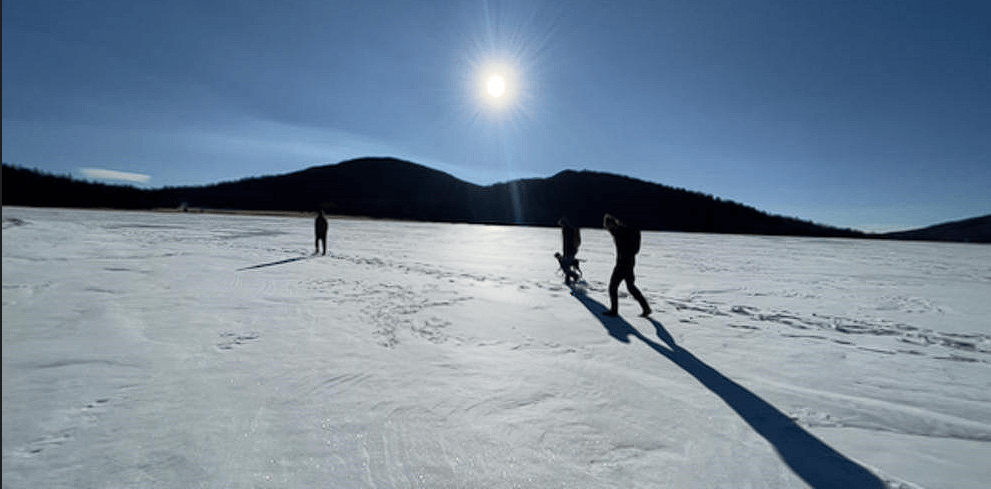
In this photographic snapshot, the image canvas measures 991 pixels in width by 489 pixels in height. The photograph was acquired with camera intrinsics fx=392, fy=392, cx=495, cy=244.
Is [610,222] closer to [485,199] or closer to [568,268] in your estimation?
[568,268]

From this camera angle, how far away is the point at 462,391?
3.55 meters

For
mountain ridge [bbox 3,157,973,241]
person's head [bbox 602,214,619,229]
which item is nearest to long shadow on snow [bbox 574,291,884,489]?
person's head [bbox 602,214,619,229]

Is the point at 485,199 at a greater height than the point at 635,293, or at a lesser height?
greater

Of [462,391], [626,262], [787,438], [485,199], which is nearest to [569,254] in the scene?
[626,262]

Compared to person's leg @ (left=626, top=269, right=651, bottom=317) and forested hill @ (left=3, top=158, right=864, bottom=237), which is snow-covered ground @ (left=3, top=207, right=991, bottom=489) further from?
forested hill @ (left=3, top=158, right=864, bottom=237)

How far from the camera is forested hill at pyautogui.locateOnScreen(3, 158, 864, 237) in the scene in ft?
339

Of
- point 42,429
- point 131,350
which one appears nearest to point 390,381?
point 42,429

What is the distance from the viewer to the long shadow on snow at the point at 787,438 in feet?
8.36

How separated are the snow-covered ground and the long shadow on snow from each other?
0.05 feet

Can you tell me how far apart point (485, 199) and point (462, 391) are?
393ft

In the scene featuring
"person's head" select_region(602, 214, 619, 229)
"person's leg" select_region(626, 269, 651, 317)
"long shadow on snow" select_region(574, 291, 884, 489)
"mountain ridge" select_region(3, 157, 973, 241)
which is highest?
"mountain ridge" select_region(3, 157, 973, 241)

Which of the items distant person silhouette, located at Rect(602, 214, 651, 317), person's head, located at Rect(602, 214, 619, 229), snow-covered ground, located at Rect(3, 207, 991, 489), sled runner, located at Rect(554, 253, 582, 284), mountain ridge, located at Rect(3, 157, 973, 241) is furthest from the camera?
mountain ridge, located at Rect(3, 157, 973, 241)

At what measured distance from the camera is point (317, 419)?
2990mm

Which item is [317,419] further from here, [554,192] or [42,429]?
[554,192]
